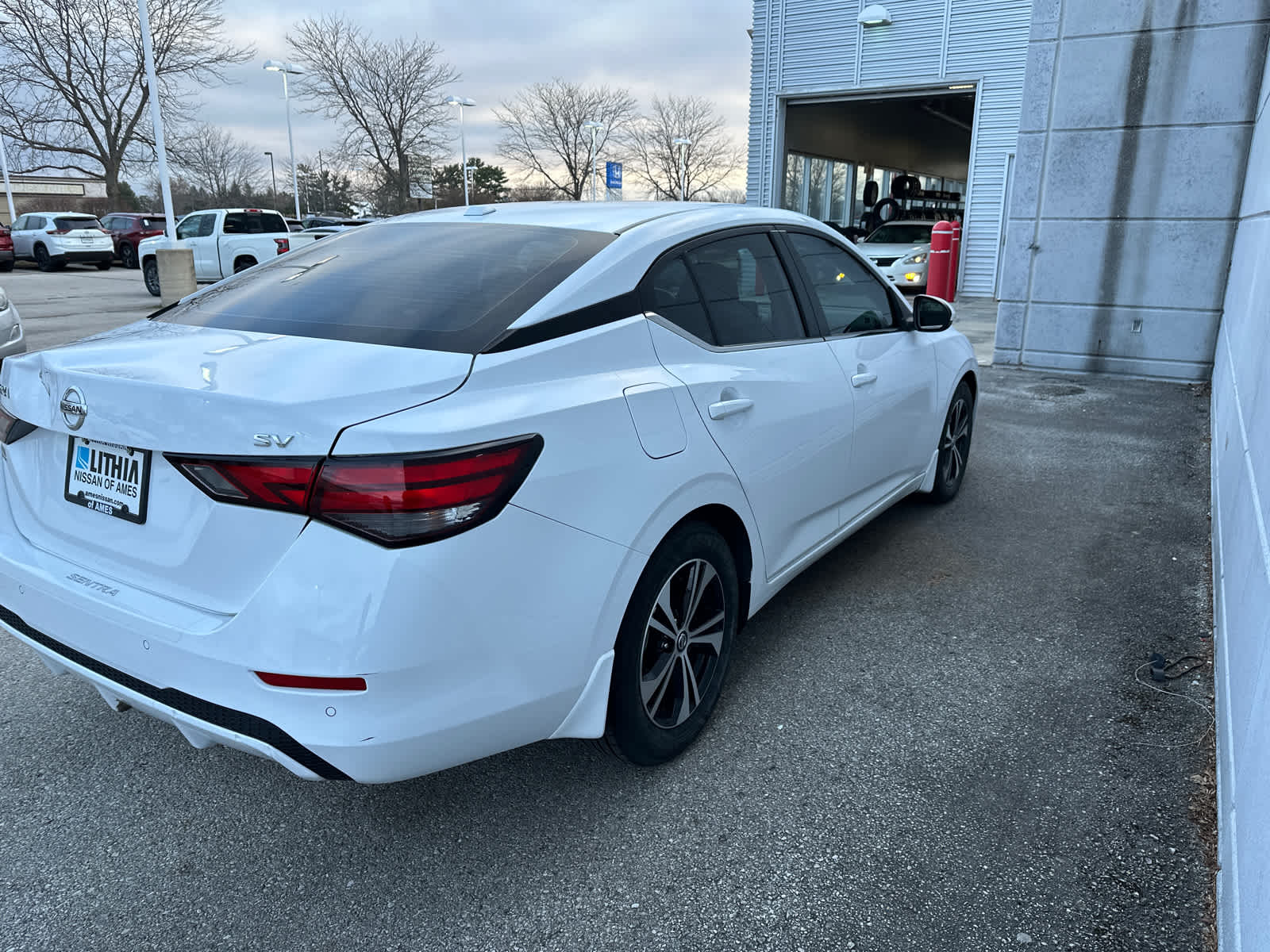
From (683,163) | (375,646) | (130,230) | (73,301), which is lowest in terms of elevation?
(73,301)

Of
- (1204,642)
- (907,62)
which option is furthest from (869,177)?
(1204,642)

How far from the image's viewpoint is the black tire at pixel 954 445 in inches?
194

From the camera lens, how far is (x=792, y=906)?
2207 mm

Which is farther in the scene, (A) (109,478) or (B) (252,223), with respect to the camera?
(B) (252,223)

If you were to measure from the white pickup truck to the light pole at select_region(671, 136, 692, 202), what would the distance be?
1422 inches

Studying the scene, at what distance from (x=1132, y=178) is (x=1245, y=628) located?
26.4ft

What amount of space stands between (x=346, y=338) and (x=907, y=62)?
62.2ft

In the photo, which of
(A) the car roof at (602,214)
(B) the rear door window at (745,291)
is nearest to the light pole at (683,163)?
(A) the car roof at (602,214)

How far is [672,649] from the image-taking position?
2682 mm

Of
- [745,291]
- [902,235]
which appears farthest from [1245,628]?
[902,235]

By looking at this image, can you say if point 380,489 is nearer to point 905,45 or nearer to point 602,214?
point 602,214

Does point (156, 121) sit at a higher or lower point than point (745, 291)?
higher

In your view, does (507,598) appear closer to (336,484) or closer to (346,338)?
(336,484)

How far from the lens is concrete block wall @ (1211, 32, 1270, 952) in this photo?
1.78 meters
